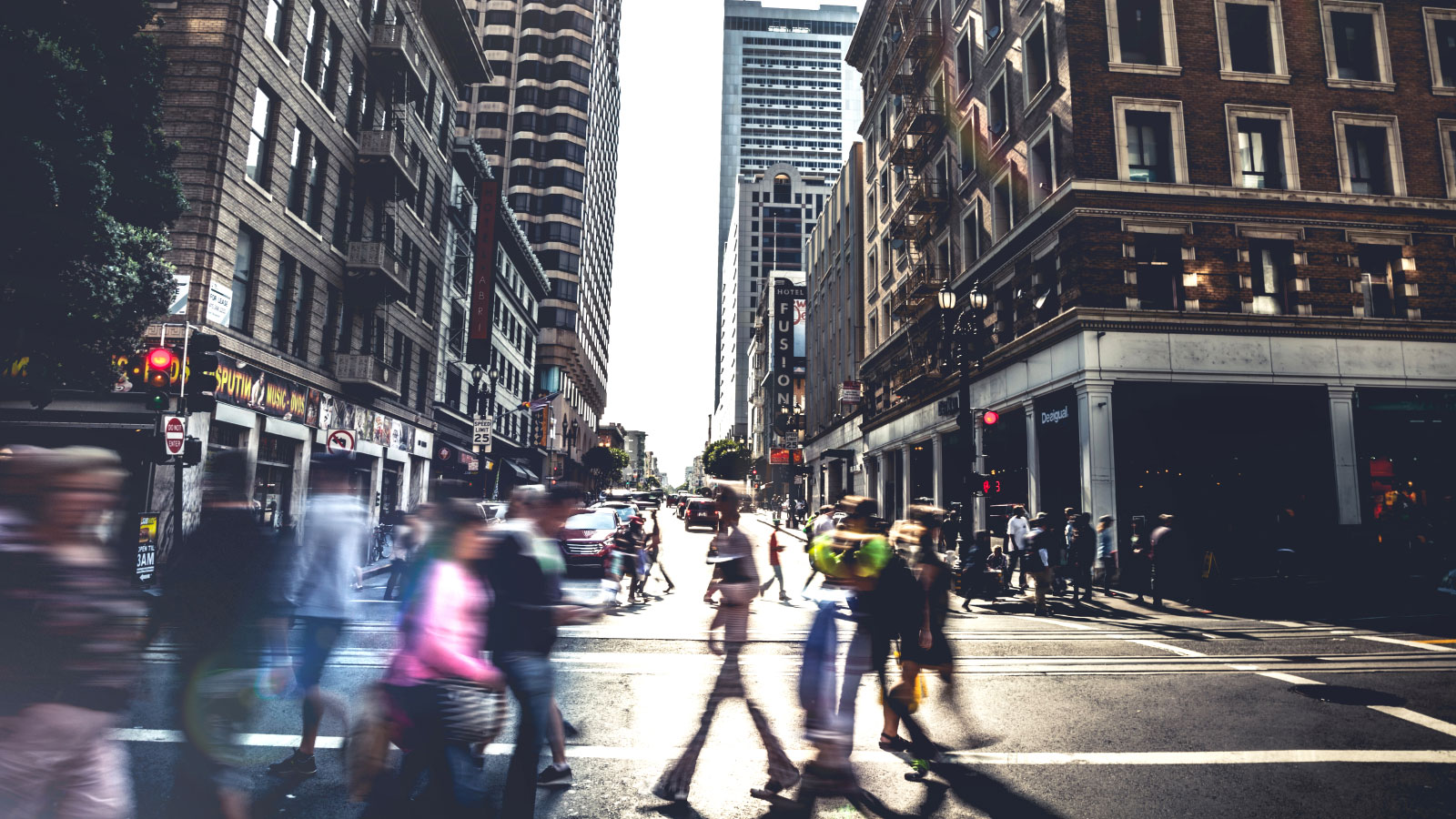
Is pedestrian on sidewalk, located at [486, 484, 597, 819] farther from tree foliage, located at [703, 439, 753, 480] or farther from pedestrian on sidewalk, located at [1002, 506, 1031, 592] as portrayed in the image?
tree foliage, located at [703, 439, 753, 480]

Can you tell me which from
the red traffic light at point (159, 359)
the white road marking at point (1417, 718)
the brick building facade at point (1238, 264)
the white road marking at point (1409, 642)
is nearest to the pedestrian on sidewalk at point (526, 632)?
the white road marking at point (1417, 718)

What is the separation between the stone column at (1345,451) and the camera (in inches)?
789

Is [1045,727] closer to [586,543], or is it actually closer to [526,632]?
[526,632]

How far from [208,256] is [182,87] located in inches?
172

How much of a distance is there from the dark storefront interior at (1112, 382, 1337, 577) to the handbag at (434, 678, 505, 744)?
20.1m

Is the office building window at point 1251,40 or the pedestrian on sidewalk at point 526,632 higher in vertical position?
the office building window at point 1251,40

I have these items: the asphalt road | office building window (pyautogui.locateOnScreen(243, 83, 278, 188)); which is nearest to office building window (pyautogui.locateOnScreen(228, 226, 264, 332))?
office building window (pyautogui.locateOnScreen(243, 83, 278, 188))

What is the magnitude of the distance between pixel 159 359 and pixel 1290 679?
16.1 metres

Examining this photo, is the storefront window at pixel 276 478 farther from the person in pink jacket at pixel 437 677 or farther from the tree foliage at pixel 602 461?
the tree foliage at pixel 602 461

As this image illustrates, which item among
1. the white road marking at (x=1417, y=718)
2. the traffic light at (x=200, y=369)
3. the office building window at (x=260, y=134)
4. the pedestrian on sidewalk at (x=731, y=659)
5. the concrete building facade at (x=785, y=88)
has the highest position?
the concrete building facade at (x=785, y=88)

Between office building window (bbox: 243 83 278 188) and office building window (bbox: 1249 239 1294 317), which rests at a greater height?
office building window (bbox: 243 83 278 188)

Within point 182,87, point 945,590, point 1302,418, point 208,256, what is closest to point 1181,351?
point 1302,418

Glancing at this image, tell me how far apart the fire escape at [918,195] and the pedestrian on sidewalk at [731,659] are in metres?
25.2

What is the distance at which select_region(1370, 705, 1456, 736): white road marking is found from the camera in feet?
21.8
